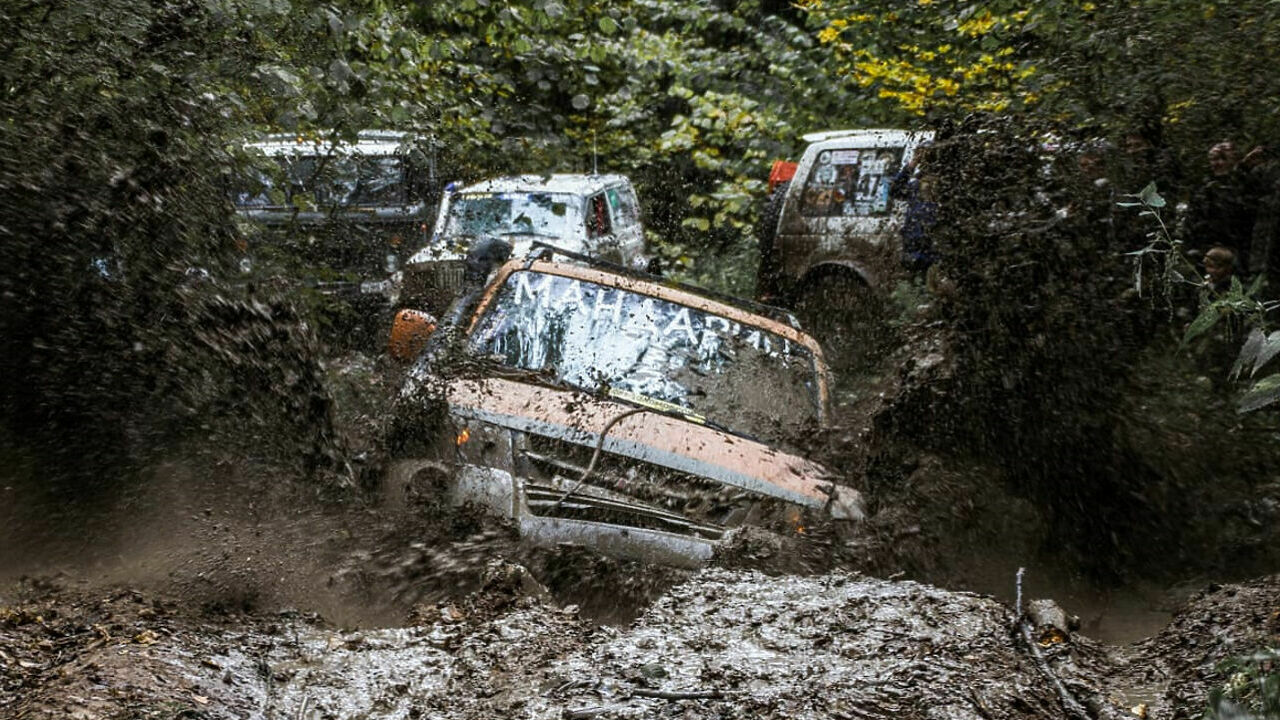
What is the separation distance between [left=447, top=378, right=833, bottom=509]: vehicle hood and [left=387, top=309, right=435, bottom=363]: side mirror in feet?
3.40

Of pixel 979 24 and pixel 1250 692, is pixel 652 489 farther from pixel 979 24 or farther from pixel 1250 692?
pixel 979 24

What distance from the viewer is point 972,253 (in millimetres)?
5906

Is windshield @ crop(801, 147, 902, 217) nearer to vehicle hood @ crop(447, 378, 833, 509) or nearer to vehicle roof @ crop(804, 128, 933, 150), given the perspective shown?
vehicle roof @ crop(804, 128, 933, 150)

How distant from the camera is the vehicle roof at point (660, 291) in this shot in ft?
17.9

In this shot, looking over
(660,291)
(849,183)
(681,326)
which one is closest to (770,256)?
(849,183)

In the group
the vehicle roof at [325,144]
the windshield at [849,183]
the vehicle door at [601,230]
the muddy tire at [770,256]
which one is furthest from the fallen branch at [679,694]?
the vehicle door at [601,230]

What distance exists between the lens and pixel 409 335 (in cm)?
579

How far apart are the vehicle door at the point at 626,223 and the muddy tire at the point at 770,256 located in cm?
168

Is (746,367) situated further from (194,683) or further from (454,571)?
(194,683)

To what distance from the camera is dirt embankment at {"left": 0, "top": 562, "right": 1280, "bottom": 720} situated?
2785 millimetres

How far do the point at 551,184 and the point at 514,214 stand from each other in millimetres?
739

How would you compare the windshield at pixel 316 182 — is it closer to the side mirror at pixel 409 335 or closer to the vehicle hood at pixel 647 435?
the side mirror at pixel 409 335

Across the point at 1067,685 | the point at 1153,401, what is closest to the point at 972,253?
the point at 1153,401

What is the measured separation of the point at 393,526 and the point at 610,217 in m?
6.72
